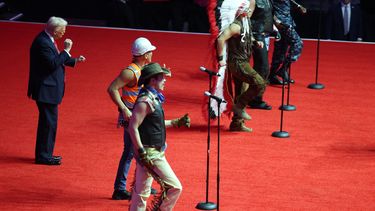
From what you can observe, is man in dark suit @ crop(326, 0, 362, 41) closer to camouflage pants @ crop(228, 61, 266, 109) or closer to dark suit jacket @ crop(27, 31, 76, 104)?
camouflage pants @ crop(228, 61, 266, 109)

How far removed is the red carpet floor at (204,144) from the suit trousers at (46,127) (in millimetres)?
267

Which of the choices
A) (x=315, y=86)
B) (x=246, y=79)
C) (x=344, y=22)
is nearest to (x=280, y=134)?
(x=246, y=79)

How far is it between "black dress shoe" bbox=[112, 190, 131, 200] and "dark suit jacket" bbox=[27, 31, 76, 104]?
1648 millimetres

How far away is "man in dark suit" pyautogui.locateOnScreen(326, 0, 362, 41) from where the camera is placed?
61.0 feet

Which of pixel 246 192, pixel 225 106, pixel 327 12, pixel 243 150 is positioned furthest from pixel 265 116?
pixel 327 12

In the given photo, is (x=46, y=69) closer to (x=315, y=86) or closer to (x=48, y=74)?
(x=48, y=74)

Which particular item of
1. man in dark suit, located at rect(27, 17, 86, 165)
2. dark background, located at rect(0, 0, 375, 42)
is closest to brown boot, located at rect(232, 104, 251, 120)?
man in dark suit, located at rect(27, 17, 86, 165)

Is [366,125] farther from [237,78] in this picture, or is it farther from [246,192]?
[246,192]

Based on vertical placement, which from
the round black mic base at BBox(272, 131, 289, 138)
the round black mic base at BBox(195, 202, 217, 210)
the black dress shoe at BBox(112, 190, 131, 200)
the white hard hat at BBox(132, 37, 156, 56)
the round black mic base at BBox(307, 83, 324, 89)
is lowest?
the round black mic base at BBox(195, 202, 217, 210)

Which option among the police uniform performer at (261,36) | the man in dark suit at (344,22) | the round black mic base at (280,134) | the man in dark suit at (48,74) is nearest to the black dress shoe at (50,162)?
the man in dark suit at (48,74)

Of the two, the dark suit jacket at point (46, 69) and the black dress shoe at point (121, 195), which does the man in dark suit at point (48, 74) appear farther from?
the black dress shoe at point (121, 195)

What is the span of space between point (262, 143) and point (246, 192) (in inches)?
80.4

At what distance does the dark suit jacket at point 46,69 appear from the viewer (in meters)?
10.7

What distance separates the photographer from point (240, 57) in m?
12.3
